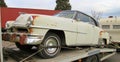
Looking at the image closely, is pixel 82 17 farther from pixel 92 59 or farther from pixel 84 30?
Result: pixel 92 59

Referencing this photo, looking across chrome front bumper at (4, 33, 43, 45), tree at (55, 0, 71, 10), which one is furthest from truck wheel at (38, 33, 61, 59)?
tree at (55, 0, 71, 10)

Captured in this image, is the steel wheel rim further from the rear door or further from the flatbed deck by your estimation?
the rear door

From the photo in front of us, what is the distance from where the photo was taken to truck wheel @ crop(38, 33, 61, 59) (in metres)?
6.02

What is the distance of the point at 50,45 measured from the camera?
6.18 meters

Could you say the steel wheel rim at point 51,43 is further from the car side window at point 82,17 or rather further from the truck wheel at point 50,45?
the car side window at point 82,17

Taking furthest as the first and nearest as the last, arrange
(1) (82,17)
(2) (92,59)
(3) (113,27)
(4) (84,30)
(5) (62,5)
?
(5) (62,5)
(3) (113,27)
(1) (82,17)
(2) (92,59)
(4) (84,30)

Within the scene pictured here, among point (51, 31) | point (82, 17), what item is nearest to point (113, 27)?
point (82, 17)

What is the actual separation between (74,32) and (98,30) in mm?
1662

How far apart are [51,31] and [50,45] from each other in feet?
1.21

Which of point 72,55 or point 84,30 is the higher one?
point 84,30

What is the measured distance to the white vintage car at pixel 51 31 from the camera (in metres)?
5.75

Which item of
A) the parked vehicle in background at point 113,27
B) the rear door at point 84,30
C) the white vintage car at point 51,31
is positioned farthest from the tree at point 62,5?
the white vintage car at point 51,31

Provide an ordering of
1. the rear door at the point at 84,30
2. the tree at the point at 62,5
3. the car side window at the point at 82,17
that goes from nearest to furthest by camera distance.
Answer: the rear door at the point at 84,30 < the car side window at the point at 82,17 < the tree at the point at 62,5

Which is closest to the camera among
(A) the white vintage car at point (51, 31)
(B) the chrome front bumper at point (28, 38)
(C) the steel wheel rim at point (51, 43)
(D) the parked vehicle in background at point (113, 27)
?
(B) the chrome front bumper at point (28, 38)
